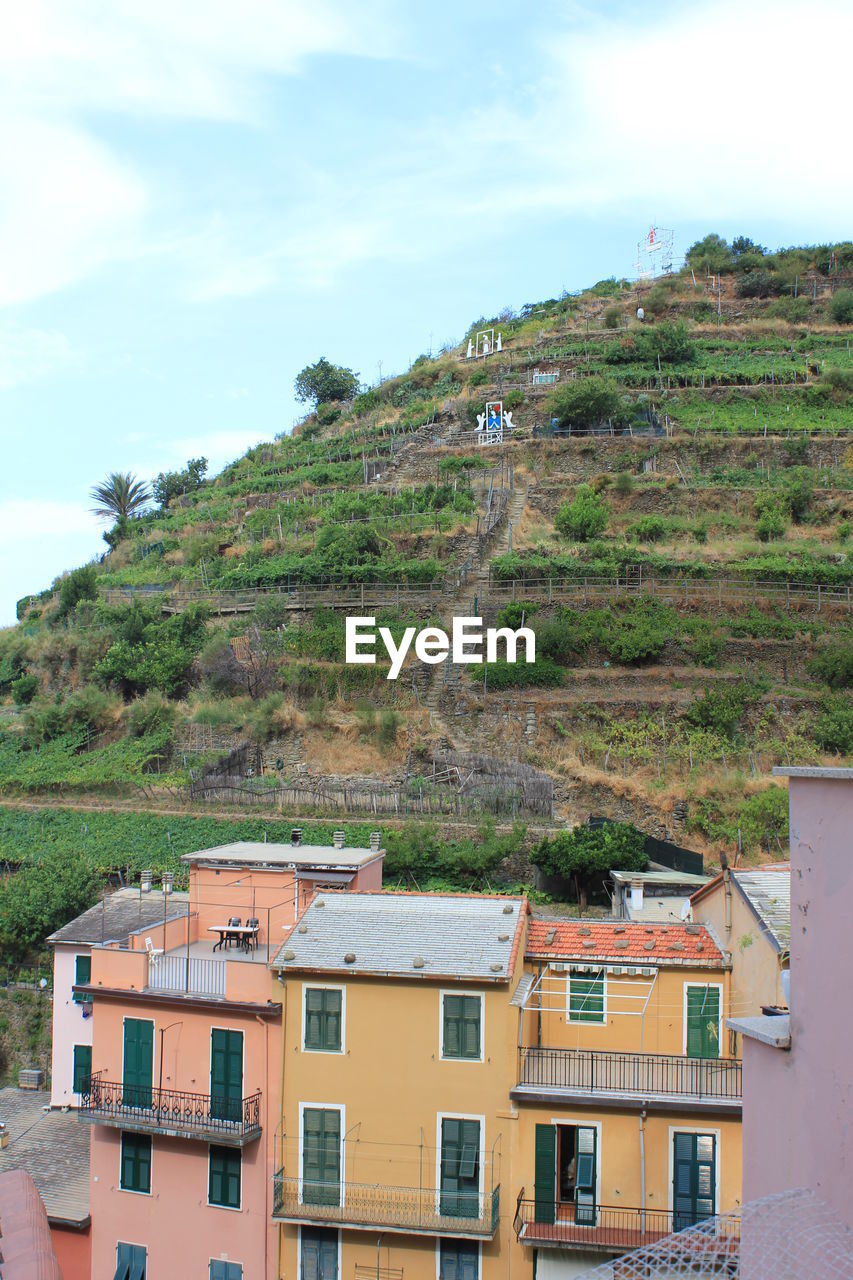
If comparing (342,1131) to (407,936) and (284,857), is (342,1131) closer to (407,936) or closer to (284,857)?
(407,936)

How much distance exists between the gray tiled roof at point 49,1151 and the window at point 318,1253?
397 centimetres

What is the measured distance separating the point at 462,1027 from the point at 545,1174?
197 centimetres

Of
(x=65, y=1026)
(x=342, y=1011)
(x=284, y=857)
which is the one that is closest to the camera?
(x=342, y=1011)

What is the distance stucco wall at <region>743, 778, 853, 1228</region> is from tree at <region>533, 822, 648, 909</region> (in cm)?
1670

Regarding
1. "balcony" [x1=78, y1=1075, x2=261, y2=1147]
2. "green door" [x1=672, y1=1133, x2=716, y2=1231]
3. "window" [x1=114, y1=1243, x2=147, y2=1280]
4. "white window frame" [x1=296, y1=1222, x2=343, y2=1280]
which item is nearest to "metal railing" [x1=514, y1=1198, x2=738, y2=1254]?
"green door" [x1=672, y1=1133, x2=716, y2=1231]

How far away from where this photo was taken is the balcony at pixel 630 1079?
42.3 ft

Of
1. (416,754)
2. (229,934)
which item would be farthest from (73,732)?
(229,934)

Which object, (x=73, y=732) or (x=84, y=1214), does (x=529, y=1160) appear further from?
(x=73, y=732)

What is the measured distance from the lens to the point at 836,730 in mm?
25609

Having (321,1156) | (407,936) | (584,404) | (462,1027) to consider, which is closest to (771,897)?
(462,1027)

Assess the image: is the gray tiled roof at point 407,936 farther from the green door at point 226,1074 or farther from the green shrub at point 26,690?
the green shrub at point 26,690

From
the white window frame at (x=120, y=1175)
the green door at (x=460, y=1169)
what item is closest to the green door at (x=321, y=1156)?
the green door at (x=460, y=1169)

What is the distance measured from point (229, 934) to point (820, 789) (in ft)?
44.7

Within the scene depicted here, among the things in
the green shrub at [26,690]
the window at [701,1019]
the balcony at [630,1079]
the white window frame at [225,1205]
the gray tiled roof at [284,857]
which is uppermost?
the green shrub at [26,690]
